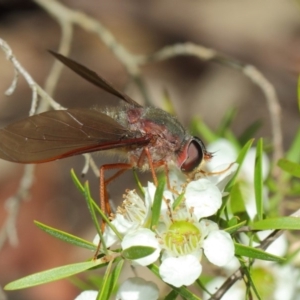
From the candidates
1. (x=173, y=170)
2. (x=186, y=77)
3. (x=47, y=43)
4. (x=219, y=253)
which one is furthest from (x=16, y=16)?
(x=219, y=253)

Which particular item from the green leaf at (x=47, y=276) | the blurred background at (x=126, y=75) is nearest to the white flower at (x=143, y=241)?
the green leaf at (x=47, y=276)

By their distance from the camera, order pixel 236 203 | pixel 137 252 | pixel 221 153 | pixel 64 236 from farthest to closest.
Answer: pixel 221 153
pixel 236 203
pixel 64 236
pixel 137 252

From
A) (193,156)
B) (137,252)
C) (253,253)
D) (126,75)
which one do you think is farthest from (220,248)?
(126,75)

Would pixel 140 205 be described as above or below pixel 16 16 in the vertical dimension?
below

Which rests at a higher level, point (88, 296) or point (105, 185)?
point (105, 185)

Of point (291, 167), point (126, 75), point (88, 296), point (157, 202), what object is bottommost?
point (88, 296)

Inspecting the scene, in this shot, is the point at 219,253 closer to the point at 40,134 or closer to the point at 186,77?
the point at 40,134

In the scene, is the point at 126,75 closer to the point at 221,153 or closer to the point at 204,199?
the point at 221,153
